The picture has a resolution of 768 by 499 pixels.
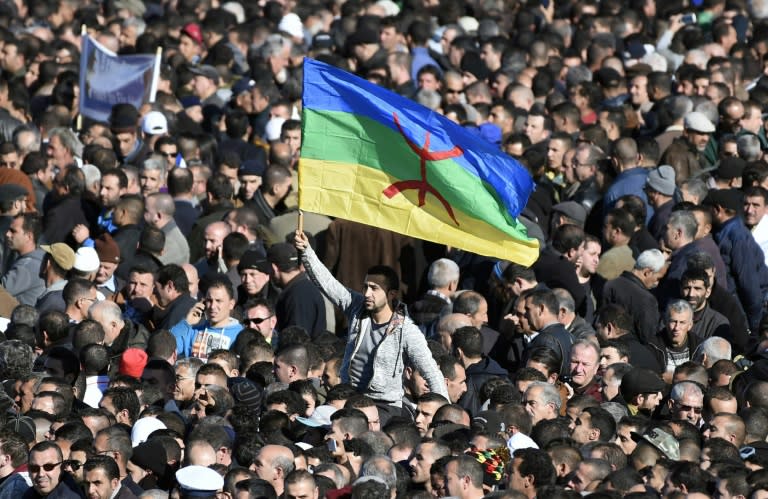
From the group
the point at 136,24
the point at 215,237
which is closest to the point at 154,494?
the point at 215,237

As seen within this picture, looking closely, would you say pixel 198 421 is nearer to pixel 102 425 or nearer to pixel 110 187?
pixel 102 425

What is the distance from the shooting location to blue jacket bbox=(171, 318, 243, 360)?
1382 cm

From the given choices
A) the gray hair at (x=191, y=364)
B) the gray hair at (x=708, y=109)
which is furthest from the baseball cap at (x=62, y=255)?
the gray hair at (x=708, y=109)

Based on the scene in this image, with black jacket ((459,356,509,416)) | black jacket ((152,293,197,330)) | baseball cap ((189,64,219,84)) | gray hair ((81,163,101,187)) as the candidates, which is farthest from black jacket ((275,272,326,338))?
baseball cap ((189,64,219,84))

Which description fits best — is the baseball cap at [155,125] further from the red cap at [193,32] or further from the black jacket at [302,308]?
the black jacket at [302,308]

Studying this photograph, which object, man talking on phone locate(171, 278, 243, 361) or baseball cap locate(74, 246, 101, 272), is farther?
baseball cap locate(74, 246, 101, 272)

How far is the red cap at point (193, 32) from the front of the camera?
22.4m

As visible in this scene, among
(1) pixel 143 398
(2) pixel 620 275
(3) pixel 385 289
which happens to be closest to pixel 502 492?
(3) pixel 385 289

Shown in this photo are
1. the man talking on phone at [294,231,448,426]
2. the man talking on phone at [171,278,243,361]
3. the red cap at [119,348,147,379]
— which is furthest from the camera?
the man talking on phone at [171,278,243,361]

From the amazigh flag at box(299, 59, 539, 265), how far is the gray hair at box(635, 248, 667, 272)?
1.96 m

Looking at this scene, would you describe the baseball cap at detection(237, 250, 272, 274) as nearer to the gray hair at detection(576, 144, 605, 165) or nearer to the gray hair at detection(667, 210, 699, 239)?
the gray hair at detection(667, 210, 699, 239)

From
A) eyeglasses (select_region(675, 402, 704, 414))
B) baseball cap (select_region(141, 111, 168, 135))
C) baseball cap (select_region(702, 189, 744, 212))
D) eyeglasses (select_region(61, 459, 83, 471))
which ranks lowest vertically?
baseball cap (select_region(141, 111, 168, 135))

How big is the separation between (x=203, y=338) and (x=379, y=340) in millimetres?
2268

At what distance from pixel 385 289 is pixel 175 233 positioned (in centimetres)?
427
